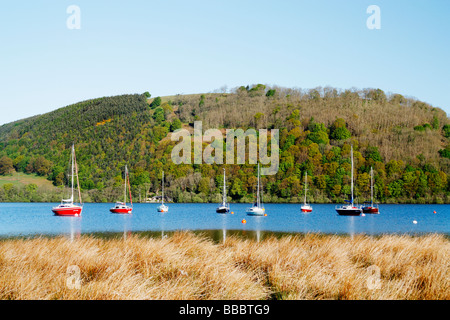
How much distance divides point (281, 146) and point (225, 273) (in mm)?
127941

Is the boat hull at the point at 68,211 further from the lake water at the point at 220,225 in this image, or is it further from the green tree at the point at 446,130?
the green tree at the point at 446,130

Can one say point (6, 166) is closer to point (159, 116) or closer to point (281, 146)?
point (159, 116)

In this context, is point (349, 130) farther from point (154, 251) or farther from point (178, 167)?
point (154, 251)

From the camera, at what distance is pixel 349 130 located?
141875 mm

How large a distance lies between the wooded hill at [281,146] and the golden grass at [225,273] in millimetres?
101537

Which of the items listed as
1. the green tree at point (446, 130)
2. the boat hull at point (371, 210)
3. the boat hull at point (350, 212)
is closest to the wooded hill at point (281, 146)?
the green tree at point (446, 130)

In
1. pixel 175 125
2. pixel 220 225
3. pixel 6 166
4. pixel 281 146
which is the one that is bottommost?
pixel 220 225

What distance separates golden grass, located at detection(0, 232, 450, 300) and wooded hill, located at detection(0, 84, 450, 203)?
10154cm

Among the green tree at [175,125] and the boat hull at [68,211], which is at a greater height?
Answer: the green tree at [175,125]

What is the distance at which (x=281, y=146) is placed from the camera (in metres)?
137

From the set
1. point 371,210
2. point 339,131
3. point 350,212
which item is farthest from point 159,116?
point 350,212

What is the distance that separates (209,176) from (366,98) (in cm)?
7933

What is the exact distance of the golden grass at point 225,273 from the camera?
30.2ft

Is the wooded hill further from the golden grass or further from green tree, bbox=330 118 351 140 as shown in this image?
the golden grass
